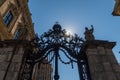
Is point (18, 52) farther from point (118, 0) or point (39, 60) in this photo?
point (118, 0)

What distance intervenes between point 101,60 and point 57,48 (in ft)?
8.47

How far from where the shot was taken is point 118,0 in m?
18.8

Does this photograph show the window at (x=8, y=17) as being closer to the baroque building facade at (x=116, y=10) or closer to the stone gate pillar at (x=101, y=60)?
the stone gate pillar at (x=101, y=60)

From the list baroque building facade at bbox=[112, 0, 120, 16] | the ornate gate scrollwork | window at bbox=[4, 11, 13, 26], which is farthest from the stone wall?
baroque building facade at bbox=[112, 0, 120, 16]

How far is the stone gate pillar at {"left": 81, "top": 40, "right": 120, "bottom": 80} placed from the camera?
780 centimetres

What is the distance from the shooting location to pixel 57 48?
9.41m

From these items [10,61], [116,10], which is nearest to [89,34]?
[10,61]

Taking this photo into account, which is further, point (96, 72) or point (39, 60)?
point (39, 60)

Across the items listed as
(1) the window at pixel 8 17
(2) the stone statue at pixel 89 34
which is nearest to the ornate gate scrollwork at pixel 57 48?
(2) the stone statue at pixel 89 34

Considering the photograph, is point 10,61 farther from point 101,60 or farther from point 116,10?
point 116,10

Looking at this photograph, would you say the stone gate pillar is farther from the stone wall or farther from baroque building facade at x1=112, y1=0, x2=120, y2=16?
baroque building facade at x1=112, y1=0, x2=120, y2=16

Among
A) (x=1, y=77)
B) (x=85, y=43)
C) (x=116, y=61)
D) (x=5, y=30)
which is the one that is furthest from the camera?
(x=5, y=30)

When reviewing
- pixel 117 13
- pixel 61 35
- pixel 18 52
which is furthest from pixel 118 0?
pixel 18 52

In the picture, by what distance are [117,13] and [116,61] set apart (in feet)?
42.8
